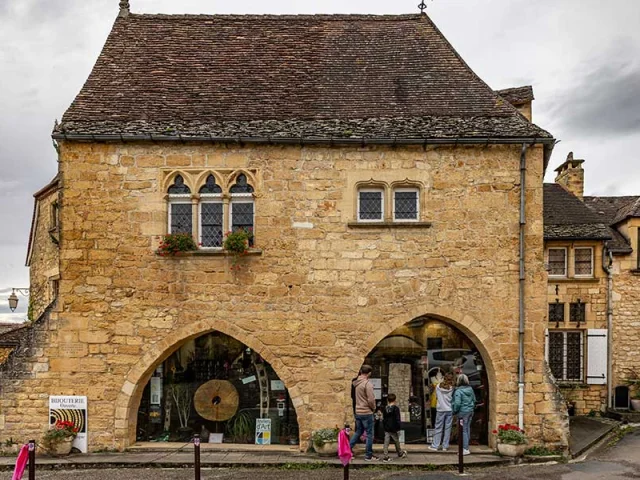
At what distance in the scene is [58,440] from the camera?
10203 mm

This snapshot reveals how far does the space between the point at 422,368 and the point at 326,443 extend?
2.54 meters

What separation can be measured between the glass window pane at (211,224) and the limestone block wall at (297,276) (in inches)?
14.9

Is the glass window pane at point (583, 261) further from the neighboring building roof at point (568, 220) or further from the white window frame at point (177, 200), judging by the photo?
the white window frame at point (177, 200)

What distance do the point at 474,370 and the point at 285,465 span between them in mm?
4140

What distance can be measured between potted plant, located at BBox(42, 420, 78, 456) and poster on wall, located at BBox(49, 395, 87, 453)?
170 mm

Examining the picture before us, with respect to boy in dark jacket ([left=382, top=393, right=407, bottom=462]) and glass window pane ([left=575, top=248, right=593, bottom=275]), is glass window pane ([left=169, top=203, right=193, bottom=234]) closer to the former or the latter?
boy in dark jacket ([left=382, top=393, right=407, bottom=462])

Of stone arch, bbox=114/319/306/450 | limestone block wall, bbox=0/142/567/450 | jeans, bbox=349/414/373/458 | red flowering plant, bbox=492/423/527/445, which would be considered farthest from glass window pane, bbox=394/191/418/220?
red flowering plant, bbox=492/423/527/445

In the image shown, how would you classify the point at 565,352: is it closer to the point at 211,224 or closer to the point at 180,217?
the point at 211,224

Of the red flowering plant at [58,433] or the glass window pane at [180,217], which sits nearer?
the red flowering plant at [58,433]

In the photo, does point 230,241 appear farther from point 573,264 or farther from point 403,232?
point 573,264

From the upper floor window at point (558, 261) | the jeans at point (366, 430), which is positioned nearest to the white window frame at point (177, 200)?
the jeans at point (366, 430)

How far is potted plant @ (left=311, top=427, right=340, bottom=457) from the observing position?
10.2m

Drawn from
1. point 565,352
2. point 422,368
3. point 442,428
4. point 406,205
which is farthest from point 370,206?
point 565,352

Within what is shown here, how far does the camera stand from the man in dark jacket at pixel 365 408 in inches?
389
